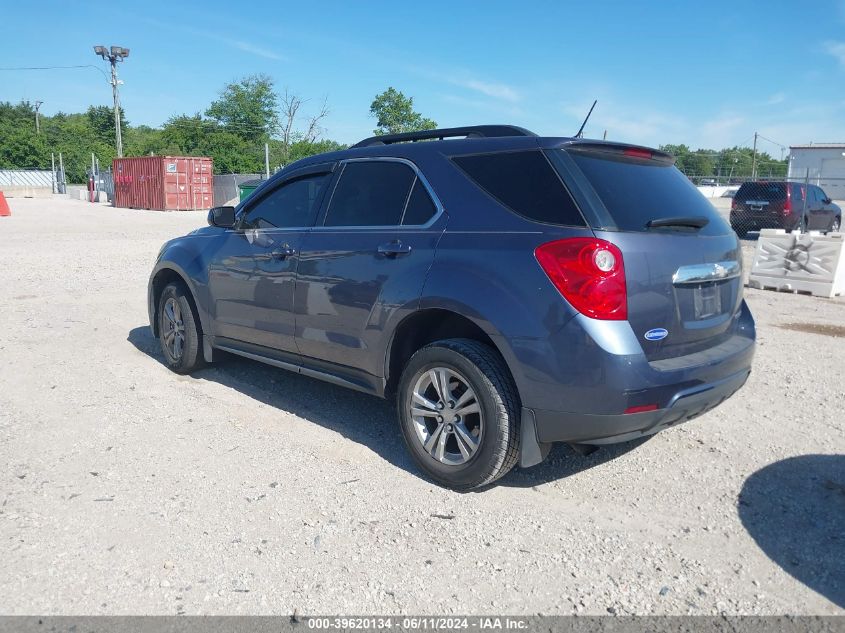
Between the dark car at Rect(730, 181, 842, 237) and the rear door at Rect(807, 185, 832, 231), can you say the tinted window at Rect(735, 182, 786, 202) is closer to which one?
the dark car at Rect(730, 181, 842, 237)

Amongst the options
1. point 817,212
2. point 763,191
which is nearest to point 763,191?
point 763,191

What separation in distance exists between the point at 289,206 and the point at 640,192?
8.16ft

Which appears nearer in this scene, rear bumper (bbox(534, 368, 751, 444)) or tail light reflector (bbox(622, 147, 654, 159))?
rear bumper (bbox(534, 368, 751, 444))

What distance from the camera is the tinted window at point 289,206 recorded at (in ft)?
15.7

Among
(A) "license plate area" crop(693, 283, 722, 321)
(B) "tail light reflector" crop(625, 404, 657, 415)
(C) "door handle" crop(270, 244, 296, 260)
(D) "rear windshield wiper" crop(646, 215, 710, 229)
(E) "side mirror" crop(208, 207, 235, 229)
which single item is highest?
(D) "rear windshield wiper" crop(646, 215, 710, 229)

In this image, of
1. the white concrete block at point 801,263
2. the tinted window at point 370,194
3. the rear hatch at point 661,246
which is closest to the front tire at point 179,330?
the tinted window at point 370,194

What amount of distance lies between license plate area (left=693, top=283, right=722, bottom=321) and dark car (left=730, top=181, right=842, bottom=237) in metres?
16.2

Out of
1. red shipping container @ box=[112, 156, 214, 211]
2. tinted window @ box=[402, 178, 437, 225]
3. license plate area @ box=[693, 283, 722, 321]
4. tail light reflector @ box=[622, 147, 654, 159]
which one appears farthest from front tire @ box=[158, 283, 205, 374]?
red shipping container @ box=[112, 156, 214, 211]

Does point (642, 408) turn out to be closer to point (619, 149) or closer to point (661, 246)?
point (661, 246)

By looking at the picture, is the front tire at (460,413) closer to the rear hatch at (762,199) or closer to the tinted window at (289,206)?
the tinted window at (289,206)

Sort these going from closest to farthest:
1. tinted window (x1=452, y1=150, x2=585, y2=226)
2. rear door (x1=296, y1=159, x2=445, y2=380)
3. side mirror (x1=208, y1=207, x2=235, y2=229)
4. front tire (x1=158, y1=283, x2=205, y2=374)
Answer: tinted window (x1=452, y1=150, x2=585, y2=226), rear door (x1=296, y1=159, x2=445, y2=380), side mirror (x1=208, y1=207, x2=235, y2=229), front tire (x1=158, y1=283, x2=205, y2=374)

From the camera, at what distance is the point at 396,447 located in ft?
14.4

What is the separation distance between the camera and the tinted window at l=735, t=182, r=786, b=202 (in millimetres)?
18266

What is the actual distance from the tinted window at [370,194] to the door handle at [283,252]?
0.33 m
